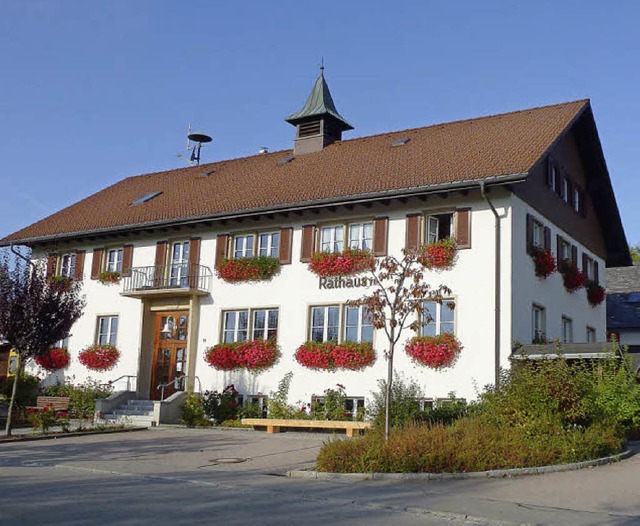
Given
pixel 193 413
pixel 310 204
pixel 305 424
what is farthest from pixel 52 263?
pixel 305 424

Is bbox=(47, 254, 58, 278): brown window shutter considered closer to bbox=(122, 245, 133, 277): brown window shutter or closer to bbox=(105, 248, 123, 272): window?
bbox=(105, 248, 123, 272): window

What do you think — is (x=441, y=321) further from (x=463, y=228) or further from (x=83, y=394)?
(x=83, y=394)

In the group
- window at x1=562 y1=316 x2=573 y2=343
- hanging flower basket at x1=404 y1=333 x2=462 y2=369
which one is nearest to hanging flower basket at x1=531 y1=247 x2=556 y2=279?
window at x1=562 y1=316 x2=573 y2=343

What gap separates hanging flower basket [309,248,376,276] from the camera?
22016 mm

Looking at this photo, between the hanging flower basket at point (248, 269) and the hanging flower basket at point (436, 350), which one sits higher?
the hanging flower basket at point (248, 269)

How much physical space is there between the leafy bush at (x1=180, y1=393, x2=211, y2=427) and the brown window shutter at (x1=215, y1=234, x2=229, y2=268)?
13.7 feet

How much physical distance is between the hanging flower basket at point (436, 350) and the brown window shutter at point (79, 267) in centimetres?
1269

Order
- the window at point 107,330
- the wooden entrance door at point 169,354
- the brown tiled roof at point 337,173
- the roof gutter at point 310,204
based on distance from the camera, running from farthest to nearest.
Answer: the window at point 107,330, the wooden entrance door at point 169,354, the brown tiled roof at point 337,173, the roof gutter at point 310,204

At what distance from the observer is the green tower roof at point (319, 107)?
28859 mm

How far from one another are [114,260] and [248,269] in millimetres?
5852

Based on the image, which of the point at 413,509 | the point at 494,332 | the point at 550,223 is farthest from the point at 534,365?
the point at 413,509

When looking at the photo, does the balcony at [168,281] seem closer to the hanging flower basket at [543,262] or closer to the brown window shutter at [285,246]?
the brown window shutter at [285,246]

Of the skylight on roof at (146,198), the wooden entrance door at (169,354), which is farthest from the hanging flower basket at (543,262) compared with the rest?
the skylight on roof at (146,198)

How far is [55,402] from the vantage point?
25.5 m
